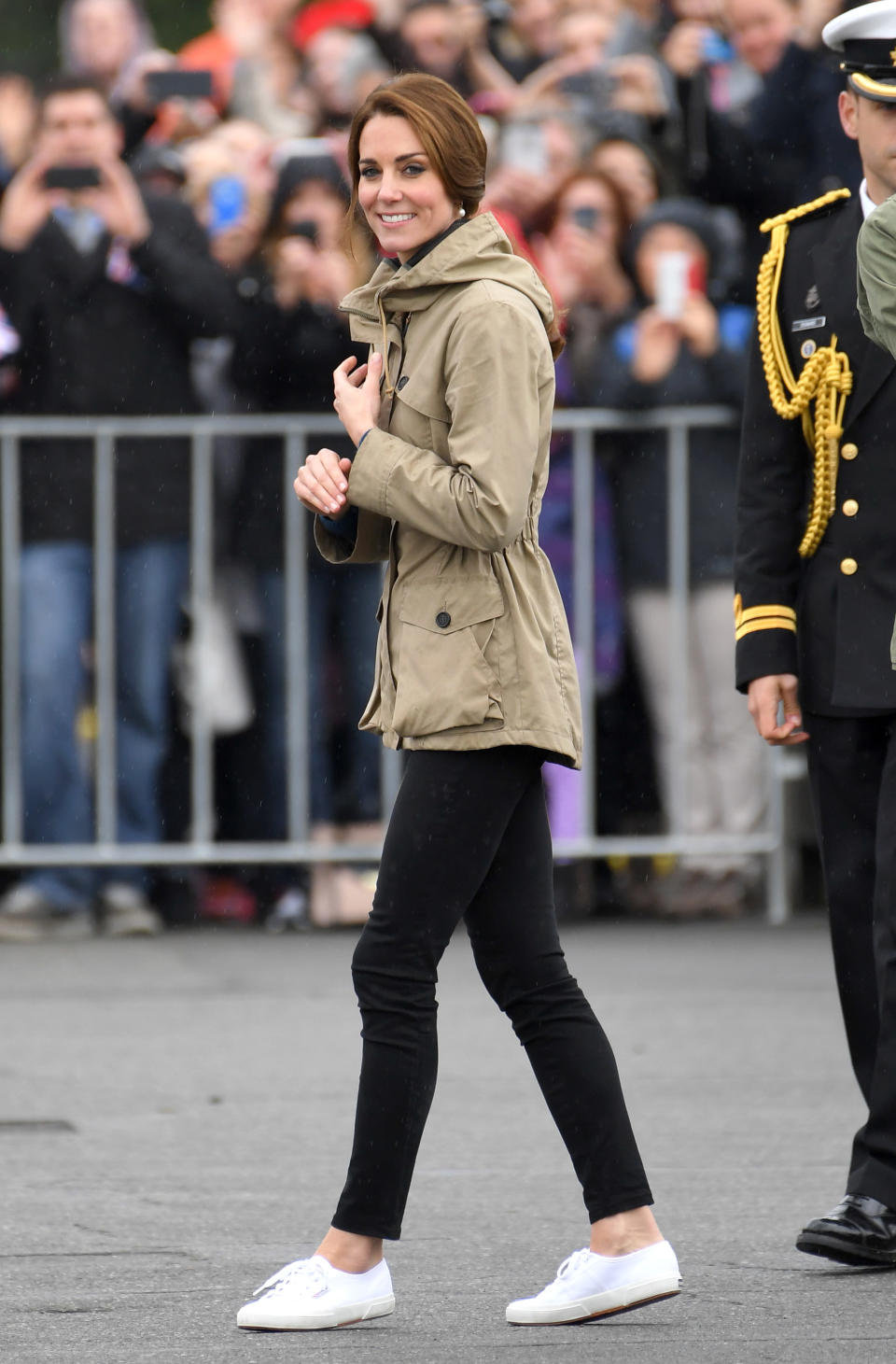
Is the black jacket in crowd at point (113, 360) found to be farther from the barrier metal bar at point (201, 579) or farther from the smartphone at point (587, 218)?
the smartphone at point (587, 218)

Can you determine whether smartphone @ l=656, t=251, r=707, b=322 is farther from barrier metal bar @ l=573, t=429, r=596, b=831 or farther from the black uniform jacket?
the black uniform jacket

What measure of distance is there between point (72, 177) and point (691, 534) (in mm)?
2308

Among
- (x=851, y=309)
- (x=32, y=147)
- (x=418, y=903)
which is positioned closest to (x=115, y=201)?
(x=32, y=147)

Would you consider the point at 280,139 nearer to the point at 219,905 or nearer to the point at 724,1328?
the point at 219,905

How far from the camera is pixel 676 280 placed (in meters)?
8.14

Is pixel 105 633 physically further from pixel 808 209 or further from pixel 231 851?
pixel 808 209

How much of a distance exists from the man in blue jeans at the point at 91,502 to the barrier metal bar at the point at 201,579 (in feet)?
0.10

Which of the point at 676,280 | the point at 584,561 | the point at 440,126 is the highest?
the point at 440,126

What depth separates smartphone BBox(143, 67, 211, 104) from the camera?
8633 millimetres

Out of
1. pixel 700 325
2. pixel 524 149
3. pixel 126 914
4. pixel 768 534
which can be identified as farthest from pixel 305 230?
pixel 768 534

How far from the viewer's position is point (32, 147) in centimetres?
827

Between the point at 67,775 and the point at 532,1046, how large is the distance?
4351 mm

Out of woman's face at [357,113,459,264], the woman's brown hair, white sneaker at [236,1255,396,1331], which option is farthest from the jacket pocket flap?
white sneaker at [236,1255,396,1331]

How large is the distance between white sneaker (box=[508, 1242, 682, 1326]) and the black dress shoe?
1.19 ft
